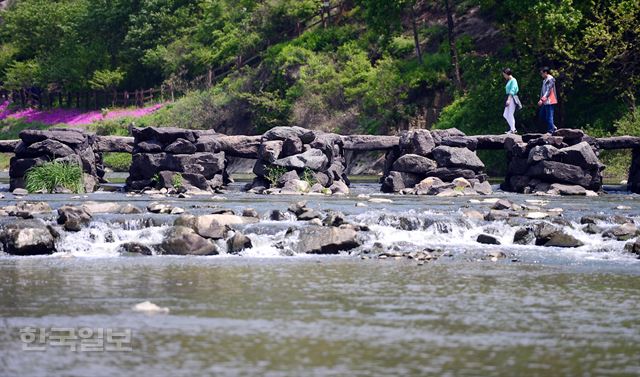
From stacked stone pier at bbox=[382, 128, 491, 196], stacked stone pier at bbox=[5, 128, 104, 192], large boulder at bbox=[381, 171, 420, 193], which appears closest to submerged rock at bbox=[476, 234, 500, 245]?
stacked stone pier at bbox=[382, 128, 491, 196]

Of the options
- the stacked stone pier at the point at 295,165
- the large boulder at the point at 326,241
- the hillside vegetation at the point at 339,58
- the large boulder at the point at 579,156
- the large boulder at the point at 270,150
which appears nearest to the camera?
the large boulder at the point at 326,241

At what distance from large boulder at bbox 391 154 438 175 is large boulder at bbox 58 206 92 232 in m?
14.2

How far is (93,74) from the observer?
259 feet

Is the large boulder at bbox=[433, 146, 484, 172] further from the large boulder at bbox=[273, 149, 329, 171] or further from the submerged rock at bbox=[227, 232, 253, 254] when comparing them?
the submerged rock at bbox=[227, 232, 253, 254]

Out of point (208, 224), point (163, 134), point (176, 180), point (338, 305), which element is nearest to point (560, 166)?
point (176, 180)

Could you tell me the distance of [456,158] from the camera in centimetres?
3628

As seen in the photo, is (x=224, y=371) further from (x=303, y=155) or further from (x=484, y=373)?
(x=303, y=155)

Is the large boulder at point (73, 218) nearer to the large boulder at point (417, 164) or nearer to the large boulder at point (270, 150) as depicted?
the large boulder at point (270, 150)

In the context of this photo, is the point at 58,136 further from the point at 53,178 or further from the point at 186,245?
the point at 186,245

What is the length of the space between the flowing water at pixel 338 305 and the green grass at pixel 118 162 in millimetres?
36109

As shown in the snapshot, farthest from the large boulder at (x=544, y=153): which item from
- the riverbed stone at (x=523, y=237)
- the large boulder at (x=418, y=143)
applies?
the riverbed stone at (x=523, y=237)

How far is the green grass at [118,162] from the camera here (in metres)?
62.2

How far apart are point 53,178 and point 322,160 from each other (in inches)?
355

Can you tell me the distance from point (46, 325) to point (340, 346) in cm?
413
